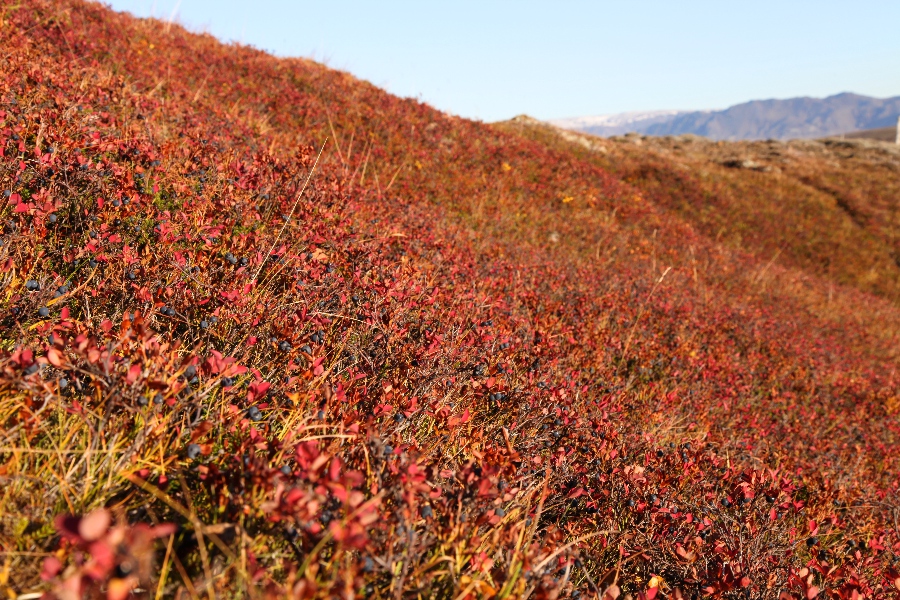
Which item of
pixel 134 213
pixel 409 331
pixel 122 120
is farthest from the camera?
pixel 122 120

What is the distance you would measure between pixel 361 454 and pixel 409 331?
60.4 inches

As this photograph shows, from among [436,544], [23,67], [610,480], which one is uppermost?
[23,67]

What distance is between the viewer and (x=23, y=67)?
4609 mm

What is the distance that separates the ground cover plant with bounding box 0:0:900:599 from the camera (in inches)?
66.4

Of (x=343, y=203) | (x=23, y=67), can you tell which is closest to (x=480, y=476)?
(x=343, y=203)

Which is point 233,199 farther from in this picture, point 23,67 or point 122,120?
point 23,67

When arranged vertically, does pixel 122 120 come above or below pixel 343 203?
above

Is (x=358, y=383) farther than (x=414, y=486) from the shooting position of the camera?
Yes

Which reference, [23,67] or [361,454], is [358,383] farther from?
[23,67]

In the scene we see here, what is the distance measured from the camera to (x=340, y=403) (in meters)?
2.41

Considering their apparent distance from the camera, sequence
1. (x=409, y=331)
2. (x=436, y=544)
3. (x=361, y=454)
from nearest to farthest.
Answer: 1. (x=436, y=544)
2. (x=361, y=454)
3. (x=409, y=331)

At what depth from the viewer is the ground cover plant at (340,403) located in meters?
1.69

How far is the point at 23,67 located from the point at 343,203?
320 centimetres

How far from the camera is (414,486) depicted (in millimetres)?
1874
